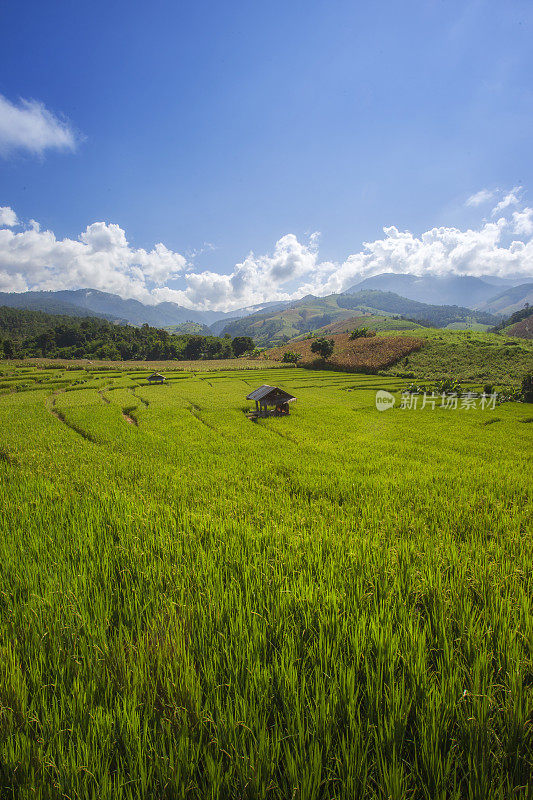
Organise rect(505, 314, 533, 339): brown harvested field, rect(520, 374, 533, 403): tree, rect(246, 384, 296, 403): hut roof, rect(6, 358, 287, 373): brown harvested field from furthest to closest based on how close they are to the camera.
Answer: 1. rect(505, 314, 533, 339): brown harvested field
2. rect(6, 358, 287, 373): brown harvested field
3. rect(520, 374, 533, 403): tree
4. rect(246, 384, 296, 403): hut roof

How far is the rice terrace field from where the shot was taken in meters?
1.57

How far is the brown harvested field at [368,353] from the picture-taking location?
179 feet

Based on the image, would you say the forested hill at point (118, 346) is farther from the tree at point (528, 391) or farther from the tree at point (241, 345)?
the tree at point (528, 391)

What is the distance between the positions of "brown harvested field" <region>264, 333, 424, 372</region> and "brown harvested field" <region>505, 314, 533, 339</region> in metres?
86.9

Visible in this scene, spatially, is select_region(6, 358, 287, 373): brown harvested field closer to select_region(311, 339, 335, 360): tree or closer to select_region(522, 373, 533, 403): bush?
select_region(311, 339, 335, 360): tree

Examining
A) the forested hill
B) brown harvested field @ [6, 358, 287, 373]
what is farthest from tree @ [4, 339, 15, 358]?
brown harvested field @ [6, 358, 287, 373]

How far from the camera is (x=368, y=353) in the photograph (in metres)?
59.3

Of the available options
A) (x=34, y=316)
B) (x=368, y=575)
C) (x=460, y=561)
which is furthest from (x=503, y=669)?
(x=34, y=316)

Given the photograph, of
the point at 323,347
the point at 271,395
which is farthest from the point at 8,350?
the point at 271,395

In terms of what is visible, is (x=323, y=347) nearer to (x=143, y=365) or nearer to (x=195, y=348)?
(x=143, y=365)

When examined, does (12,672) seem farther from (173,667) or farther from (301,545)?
(301,545)

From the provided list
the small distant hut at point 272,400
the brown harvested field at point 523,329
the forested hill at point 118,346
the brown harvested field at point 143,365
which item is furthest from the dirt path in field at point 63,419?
the brown harvested field at point 523,329

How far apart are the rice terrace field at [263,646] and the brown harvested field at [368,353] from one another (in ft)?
164

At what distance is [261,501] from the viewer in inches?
269
